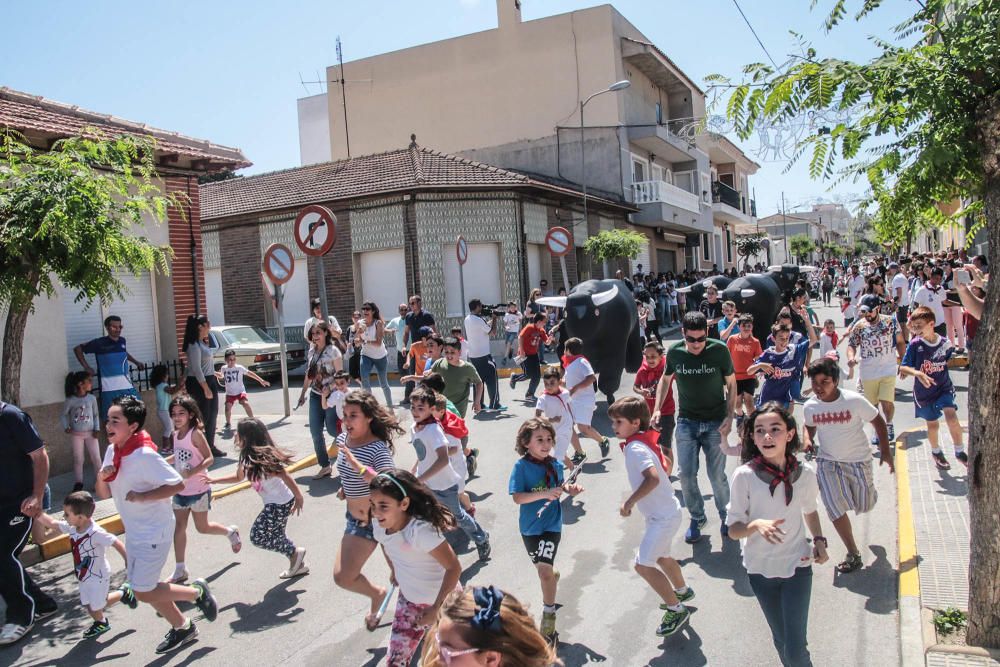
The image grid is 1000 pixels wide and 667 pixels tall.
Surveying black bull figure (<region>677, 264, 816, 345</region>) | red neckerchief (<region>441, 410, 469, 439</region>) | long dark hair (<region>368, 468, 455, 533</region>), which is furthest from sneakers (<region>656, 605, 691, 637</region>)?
black bull figure (<region>677, 264, 816, 345</region>)

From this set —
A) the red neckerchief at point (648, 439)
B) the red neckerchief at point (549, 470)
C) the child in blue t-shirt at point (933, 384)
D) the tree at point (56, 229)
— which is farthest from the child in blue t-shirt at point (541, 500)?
the child in blue t-shirt at point (933, 384)

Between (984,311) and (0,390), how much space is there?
766 centimetres

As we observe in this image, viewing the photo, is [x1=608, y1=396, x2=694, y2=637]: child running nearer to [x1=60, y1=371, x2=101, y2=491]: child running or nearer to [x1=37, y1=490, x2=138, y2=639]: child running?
[x1=37, y1=490, x2=138, y2=639]: child running

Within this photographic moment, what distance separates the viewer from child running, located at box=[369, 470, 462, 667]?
3850 mm

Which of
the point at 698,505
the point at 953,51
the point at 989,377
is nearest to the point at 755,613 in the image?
the point at 698,505

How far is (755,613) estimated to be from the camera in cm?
506

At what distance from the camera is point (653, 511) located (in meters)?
4.85

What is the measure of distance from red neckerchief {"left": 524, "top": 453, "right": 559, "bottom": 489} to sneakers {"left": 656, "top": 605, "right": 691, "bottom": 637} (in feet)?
3.35

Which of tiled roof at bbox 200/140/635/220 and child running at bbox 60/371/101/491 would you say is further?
tiled roof at bbox 200/140/635/220

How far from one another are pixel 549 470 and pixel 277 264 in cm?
741

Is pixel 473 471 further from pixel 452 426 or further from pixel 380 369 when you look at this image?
pixel 380 369

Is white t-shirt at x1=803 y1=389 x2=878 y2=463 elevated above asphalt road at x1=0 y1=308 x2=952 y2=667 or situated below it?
above

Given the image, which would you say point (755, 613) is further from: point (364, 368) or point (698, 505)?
point (364, 368)

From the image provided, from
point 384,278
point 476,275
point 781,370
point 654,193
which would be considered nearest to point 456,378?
point 781,370
